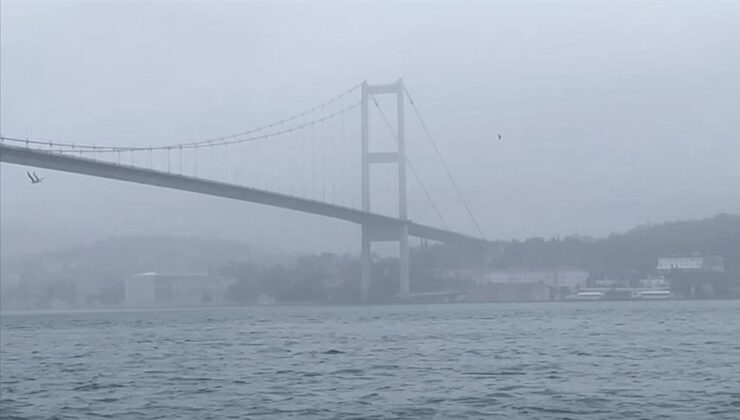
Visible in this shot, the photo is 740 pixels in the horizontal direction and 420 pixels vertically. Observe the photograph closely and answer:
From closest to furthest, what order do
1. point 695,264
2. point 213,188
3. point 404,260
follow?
point 213,188
point 404,260
point 695,264

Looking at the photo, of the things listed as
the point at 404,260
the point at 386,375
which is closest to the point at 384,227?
the point at 404,260

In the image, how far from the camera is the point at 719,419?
10477 millimetres

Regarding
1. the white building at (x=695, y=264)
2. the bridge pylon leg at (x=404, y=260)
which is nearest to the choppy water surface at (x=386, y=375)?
the bridge pylon leg at (x=404, y=260)

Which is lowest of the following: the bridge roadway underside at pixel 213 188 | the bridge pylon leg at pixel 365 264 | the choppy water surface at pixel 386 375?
the choppy water surface at pixel 386 375

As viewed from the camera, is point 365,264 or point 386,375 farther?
point 365,264

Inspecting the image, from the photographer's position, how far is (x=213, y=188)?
37.2m

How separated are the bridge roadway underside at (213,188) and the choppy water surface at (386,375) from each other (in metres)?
6.96

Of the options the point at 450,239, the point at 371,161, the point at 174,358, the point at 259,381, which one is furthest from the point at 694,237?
the point at 259,381

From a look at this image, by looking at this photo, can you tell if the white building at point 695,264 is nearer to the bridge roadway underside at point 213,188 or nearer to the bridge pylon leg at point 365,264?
the bridge roadway underside at point 213,188

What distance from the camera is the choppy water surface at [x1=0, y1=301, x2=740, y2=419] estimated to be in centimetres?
1150

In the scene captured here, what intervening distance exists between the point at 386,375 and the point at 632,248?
39986mm

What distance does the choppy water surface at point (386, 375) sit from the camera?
453 inches

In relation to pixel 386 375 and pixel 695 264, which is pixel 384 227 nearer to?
pixel 695 264

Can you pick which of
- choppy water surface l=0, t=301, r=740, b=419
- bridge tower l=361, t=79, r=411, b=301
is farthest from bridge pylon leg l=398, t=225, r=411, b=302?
choppy water surface l=0, t=301, r=740, b=419
